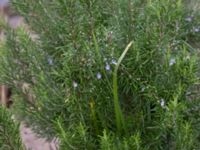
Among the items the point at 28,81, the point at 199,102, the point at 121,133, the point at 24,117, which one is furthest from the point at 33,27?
the point at 199,102

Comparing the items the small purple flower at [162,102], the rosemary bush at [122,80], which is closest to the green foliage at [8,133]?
the rosemary bush at [122,80]

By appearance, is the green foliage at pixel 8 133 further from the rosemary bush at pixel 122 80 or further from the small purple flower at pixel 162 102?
the small purple flower at pixel 162 102

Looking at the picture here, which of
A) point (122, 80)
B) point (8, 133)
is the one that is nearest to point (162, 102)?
point (122, 80)

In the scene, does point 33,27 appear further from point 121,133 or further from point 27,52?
point 121,133

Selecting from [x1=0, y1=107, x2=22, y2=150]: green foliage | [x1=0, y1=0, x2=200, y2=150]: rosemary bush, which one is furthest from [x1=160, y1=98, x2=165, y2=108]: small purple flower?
[x1=0, y1=107, x2=22, y2=150]: green foliage

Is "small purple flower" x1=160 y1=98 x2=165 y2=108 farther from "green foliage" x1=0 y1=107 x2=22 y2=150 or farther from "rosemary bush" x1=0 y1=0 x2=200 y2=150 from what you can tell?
"green foliage" x1=0 y1=107 x2=22 y2=150
